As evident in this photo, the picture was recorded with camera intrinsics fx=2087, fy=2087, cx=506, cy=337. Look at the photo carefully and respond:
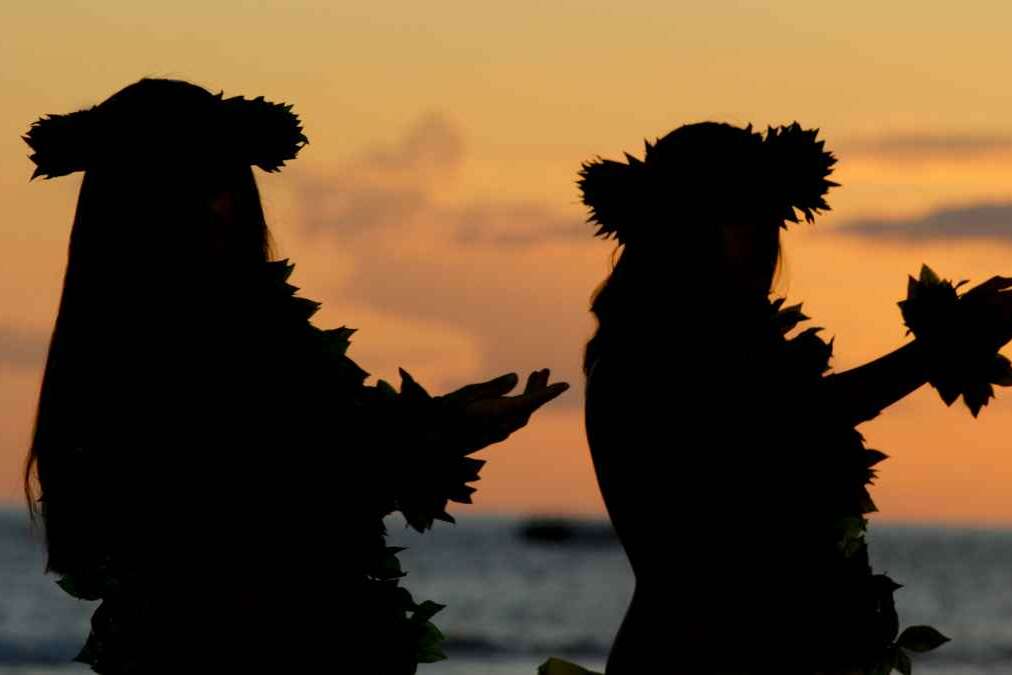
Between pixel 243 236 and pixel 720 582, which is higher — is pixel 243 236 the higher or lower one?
the higher one

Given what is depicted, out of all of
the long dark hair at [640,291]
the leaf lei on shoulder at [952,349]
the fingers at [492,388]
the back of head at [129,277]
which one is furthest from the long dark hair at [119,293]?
the leaf lei on shoulder at [952,349]

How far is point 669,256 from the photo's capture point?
531 centimetres

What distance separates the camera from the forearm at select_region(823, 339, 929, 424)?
16.7 feet

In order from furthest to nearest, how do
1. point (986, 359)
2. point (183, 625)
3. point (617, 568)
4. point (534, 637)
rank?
point (617, 568), point (534, 637), point (986, 359), point (183, 625)

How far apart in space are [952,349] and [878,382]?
0.23 metres

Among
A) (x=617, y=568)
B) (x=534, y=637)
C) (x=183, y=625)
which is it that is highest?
(x=617, y=568)

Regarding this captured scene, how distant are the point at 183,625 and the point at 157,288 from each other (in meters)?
0.80

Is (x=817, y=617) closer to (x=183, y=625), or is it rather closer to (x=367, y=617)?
(x=367, y=617)

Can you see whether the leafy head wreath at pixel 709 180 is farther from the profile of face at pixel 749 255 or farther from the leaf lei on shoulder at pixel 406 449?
the leaf lei on shoulder at pixel 406 449

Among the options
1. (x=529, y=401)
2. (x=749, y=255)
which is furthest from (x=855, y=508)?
(x=529, y=401)

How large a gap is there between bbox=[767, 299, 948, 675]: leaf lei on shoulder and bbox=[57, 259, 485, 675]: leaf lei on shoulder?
875 millimetres

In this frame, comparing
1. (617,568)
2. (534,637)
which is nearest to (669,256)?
(534,637)

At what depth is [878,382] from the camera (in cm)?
509

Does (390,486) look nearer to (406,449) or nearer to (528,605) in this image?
(406,449)
